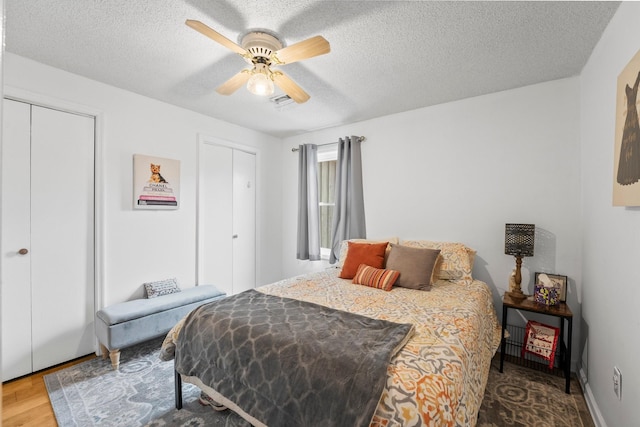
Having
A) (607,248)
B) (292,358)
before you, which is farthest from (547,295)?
(292,358)

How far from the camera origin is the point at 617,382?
1.78 m

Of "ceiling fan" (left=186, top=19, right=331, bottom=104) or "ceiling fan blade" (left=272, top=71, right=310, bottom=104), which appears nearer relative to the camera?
"ceiling fan" (left=186, top=19, right=331, bottom=104)

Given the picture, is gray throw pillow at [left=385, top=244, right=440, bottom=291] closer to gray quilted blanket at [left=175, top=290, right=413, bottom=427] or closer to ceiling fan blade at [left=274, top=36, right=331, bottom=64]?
gray quilted blanket at [left=175, top=290, right=413, bottom=427]

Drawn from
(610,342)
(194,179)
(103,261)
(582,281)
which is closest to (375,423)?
(610,342)

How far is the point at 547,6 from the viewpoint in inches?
72.2

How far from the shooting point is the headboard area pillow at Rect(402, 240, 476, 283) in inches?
109

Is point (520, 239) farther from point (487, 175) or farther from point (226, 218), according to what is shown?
point (226, 218)

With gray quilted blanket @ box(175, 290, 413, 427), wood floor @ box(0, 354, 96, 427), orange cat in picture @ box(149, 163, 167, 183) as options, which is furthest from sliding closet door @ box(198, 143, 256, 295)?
gray quilted blanket @ box(175, 290, 413, 427)

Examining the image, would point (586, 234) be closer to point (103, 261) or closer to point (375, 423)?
point (375, 423)

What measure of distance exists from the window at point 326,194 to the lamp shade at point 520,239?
215 centimetres

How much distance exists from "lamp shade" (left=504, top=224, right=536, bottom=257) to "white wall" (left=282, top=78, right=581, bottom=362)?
7.9 inches

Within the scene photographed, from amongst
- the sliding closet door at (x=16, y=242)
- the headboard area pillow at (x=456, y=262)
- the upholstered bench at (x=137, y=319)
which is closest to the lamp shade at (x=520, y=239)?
the headboard area pillow at (x=456, y=262)

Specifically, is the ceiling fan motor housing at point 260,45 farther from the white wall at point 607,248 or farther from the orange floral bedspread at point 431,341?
the white wall at point 607,248

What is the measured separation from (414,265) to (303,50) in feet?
6.04
